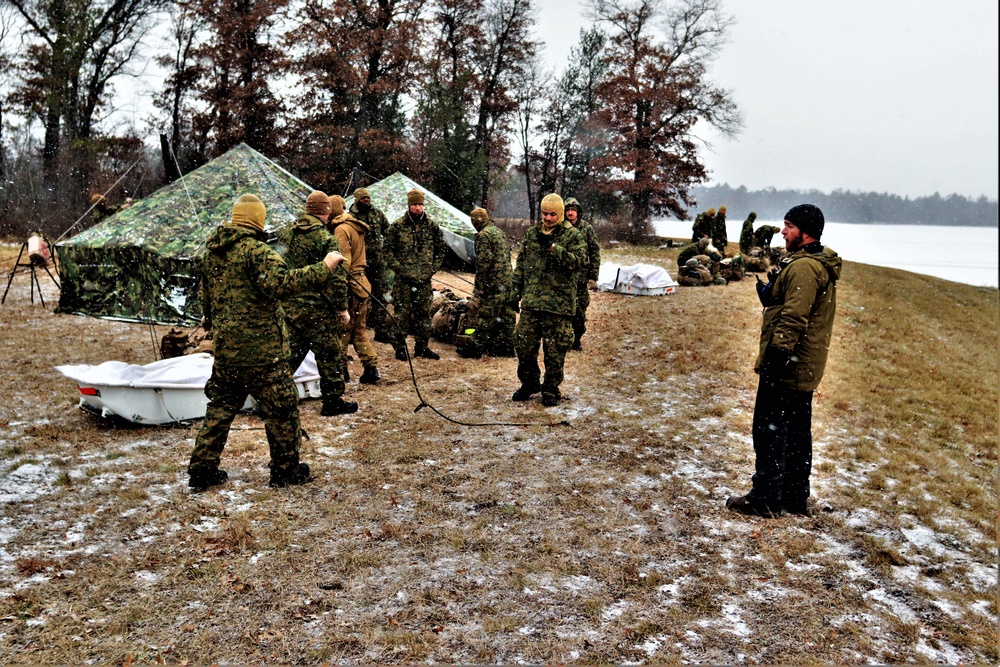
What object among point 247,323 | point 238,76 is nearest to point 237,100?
point 238,76

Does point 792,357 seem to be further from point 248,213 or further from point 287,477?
point 248,213

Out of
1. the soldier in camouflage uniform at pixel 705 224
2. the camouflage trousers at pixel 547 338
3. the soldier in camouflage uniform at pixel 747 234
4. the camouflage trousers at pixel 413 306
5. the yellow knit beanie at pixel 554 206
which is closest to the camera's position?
the yellow knit beanie at pixel 554 206

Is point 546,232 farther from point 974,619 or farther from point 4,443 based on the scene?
point 4,443

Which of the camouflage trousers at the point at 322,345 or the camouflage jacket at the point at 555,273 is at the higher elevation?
the camouflage jacket at the point at 555,273

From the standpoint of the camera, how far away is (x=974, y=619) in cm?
321

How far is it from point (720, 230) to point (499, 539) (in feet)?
63.7

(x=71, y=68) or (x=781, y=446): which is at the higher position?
(x=71, y=68)

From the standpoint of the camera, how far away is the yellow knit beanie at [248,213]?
4227 millimetres

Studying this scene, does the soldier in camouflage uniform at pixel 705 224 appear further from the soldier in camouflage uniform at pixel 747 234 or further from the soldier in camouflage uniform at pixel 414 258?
the soldier in camouflage uniform at pixel 414 258

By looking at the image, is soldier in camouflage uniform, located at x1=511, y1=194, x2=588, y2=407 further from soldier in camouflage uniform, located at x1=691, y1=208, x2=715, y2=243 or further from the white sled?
soldier in camouflage uniform, located at x1=691, y1=208, x2=715, y2=243

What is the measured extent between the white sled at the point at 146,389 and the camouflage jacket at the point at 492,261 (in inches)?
149

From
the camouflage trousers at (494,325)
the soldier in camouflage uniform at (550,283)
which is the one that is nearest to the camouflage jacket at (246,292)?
the soldier in camouflage uniform at (550,283)

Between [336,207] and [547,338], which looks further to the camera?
[336,207]

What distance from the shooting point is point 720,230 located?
21234 mm
